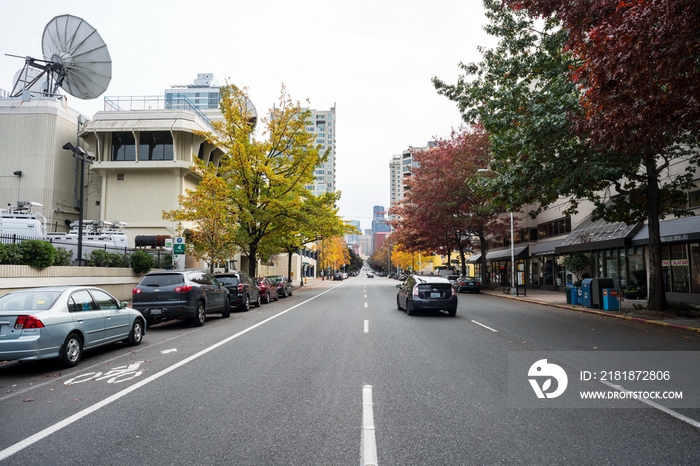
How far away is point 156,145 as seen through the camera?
124ft

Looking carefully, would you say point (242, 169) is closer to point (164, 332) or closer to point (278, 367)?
point (164, 332)

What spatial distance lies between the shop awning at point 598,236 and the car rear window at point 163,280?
60.3 feet

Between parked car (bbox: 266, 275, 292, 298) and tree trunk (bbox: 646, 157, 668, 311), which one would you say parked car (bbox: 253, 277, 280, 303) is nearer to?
parked car (bbox: 266, 275, 292, 298)

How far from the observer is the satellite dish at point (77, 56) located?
110 ft

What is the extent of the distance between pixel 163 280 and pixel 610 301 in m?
16.4

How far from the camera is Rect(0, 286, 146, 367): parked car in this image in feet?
24.6

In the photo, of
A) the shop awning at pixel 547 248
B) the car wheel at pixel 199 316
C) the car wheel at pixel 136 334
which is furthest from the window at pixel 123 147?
the shop awning at pixel 547 248

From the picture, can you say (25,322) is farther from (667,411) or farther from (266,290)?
(266,290)

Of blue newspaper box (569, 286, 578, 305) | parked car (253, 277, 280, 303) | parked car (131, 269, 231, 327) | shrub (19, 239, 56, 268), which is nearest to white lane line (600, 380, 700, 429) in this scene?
parked car (131, 269, 231, 327)

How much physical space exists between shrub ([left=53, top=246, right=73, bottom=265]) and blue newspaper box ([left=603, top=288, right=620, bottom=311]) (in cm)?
2099

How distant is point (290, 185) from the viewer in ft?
93.8

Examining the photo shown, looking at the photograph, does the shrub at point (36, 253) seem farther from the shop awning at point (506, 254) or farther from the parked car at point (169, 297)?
the shop awning at point (506, 254)

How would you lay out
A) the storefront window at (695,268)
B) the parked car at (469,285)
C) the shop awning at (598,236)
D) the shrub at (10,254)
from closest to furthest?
1. the shrub at (10,254)
2. the storefront window at (695,268)
3. the shop awning at (598,236)
4. the parked car at (469,285)

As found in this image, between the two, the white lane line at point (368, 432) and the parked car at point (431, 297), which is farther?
the parked car at point (431, 297)
